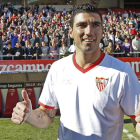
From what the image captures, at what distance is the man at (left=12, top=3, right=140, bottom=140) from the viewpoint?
2.12 meters

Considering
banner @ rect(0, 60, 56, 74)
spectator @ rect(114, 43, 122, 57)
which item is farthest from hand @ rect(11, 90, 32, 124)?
spectator @ rect(114, 43, 122, 57)

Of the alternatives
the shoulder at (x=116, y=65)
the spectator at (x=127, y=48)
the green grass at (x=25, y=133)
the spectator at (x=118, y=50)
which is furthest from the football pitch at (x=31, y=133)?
the spectator at (x=127, y=48)

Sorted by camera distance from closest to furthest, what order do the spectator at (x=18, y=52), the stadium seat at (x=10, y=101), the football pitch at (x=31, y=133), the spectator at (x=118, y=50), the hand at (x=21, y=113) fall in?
1. the hand at (x=21, y=113)
2. the football pitch at (x=31, y=133)
3. the stadium seat at (x=10, y=101)
4. the spectator at (x=18, y=52)
5. the spectator at (x=118, y=50)

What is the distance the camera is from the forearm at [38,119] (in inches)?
89.3

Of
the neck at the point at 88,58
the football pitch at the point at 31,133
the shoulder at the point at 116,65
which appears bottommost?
the football pitch at the point at 31,133

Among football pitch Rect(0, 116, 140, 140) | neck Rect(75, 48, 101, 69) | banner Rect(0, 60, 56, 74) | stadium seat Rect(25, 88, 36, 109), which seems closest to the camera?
neck Rect(75, 48, 101, 69)

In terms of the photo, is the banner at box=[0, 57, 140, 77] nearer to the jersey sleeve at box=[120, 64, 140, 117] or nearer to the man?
the man

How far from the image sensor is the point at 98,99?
2.14 m

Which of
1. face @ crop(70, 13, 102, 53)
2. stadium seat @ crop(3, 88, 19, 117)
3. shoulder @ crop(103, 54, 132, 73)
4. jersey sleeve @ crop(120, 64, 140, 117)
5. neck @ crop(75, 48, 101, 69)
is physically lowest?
stadium seat @ crop(3, 88, 19, 117)

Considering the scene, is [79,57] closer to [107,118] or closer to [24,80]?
[107,118]

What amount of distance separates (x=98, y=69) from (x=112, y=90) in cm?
22

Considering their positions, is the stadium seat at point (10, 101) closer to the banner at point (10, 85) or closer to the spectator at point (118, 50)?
the banner at point (10, 85)

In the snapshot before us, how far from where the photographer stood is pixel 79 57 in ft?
7.58

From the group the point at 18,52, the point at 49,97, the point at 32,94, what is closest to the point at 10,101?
the point at 32,94
